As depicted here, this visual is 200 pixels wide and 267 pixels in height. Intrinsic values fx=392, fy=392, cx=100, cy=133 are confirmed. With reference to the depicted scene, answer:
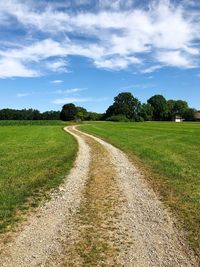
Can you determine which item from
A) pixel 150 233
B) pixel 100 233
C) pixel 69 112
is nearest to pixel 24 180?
pixel 100 233

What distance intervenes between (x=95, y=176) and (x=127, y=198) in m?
4.41

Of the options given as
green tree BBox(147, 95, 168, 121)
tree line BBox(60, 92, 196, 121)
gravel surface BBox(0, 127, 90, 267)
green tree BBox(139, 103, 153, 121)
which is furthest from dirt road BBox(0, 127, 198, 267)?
green tree BBox(147, 95, 168, 121)

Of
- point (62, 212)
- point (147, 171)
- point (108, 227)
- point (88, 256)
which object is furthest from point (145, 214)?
point (147, 171)

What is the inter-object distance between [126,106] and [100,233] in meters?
173

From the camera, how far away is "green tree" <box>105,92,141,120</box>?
180m

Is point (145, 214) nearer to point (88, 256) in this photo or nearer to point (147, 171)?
point (88, 256)

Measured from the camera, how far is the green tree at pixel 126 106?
180 meters

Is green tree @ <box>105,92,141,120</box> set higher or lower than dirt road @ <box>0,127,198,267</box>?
higher

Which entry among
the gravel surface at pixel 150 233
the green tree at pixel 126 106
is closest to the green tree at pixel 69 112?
the green tree at pixel 126 106

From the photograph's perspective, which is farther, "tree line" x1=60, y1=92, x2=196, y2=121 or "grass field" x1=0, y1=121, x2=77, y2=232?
"tree line" x1=60, y1=92, x2=196, y2=121

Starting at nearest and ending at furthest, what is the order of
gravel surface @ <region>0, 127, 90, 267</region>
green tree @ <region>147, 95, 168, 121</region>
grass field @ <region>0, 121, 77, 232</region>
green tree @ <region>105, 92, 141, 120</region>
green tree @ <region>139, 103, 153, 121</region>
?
gravel surface @ <region>0, 127, 90, 267</region>, grass field @ <region>0, 121, 77, 232</region>, green tree @ <region>105, 92, 141, 120</region>, green tree @ <region>139, 103, 153, 121</region>, green tree @ <region>147, 95, 168, 121</region>

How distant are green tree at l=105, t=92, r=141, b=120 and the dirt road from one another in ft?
543

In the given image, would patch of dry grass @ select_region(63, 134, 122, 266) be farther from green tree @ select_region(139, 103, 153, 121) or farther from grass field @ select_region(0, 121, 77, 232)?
green tree @ select_region(139, 103, 153, 121)

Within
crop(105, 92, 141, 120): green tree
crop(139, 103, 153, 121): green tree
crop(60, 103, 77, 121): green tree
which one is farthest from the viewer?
crop(60, 103, 77, 121): green tree
